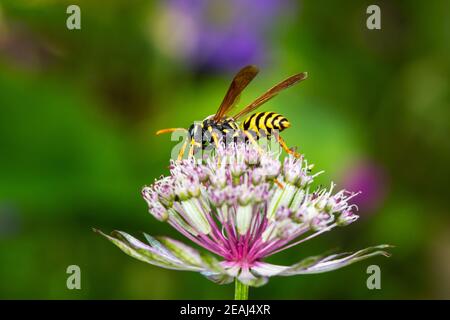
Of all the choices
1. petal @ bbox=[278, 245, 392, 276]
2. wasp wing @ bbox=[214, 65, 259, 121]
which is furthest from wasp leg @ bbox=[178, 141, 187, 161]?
petal @ bbox=[278, 245, 392, 276]

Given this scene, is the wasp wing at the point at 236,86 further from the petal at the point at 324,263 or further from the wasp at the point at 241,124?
the petal at the point at 324,263

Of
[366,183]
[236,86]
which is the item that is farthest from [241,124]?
[366,183]

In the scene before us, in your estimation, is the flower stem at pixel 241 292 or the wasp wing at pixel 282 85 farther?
the wasp wing at pixel 282 85

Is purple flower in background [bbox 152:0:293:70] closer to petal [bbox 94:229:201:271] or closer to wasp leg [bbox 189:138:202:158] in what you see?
wasp leg [bbox 189:138:202:158]

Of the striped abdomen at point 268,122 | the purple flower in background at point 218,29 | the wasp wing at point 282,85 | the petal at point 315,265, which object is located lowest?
the petal at point 315,265

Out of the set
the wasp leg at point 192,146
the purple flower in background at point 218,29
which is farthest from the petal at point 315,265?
the purple flower in background at point 218,29

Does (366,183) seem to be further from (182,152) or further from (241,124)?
(182,152)

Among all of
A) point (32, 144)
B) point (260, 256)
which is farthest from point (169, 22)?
point (260, 256)

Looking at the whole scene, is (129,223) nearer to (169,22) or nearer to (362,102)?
(169,22)
